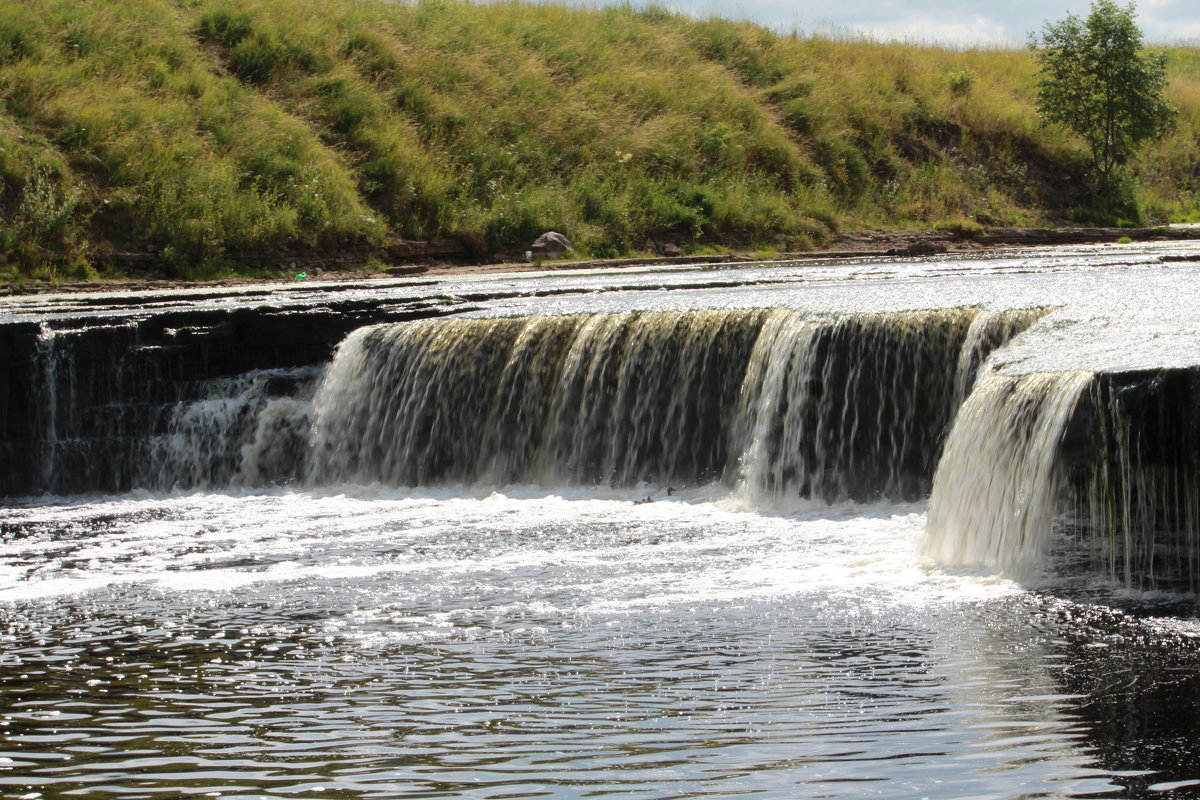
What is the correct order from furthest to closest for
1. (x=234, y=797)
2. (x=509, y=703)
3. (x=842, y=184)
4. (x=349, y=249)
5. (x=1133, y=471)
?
(x=842, y=184)
(x=349, y=249)
(x=1133, y=471)
(x=509, y=703)
(x=234, y=797)

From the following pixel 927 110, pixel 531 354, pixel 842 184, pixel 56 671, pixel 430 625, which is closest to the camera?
pixel 56 671

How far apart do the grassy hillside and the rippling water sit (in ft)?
48.7

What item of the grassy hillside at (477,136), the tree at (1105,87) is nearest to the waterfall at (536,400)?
the grassy hillside at (477,136)

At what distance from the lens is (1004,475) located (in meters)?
8.91

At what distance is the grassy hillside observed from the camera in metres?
24.4

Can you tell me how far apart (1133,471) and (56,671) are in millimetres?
5805

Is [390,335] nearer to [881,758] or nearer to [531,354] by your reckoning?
[531,354]

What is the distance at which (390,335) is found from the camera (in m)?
14.9

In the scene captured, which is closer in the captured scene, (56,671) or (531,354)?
(56,671)

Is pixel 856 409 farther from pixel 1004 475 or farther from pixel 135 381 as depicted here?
pixel 135 381

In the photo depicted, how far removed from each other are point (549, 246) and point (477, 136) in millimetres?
4939

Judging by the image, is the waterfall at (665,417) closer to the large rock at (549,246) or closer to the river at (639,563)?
the river at (639,563)

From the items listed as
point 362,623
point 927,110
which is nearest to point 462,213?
point 927,110

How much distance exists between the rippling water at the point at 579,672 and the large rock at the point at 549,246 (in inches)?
610
